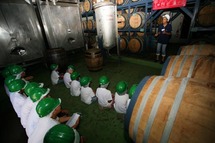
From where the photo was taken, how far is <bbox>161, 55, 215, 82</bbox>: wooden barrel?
1695 mm

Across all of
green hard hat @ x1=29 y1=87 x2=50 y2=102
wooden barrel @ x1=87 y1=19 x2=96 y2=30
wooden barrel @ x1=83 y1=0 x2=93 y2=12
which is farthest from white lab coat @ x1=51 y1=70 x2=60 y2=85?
wooden barrel @ x1=83 y1=0 x2=93 y2=12

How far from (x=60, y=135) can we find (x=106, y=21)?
5518 millimetres

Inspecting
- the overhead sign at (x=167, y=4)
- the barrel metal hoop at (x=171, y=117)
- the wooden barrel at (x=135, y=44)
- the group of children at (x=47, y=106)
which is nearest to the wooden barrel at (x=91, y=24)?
the wooden barrel at (x=135, y=44)

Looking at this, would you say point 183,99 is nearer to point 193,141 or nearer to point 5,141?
point 193,141

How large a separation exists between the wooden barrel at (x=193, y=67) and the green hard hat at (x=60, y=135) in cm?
201

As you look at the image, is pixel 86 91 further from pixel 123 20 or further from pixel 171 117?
pixel 123 20

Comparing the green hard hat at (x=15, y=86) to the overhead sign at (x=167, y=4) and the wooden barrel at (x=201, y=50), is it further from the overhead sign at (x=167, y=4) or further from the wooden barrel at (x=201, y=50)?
the overhead sign at (x=167, y=4)

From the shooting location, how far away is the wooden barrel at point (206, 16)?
3768mm

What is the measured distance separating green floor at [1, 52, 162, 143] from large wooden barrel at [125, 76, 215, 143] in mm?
1441

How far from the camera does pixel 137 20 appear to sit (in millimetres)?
6207

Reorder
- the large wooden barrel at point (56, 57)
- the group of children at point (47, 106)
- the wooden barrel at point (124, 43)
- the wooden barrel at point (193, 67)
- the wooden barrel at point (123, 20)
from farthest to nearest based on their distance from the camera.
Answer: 1. the wooden barrel at point (124, 43)
2. the wooden barrel at point (123, 20)
3. the large wooden barrel at point (56, 57)
4. the wooden barrel at point (193, 67)
5. the group of children at point (47, 106)

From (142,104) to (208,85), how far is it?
2.13 ft

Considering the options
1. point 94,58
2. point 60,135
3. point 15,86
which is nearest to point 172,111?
point 60,135

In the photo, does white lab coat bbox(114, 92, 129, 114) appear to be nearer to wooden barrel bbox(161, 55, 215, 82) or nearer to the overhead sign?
wooden barrel bbox(161, 55, 215, 82)
